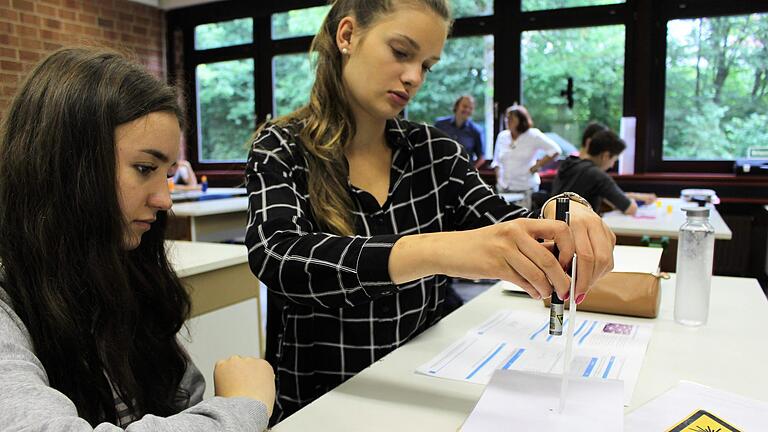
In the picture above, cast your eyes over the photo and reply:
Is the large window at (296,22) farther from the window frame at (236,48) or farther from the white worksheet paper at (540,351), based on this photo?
the white worksheet paper at (540,351)

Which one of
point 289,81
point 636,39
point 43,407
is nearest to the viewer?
point 43,407

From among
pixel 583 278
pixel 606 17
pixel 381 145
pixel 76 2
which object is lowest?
pixel 583 278

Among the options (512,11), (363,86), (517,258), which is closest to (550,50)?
(512,11)

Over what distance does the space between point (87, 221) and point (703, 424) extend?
0.76 m

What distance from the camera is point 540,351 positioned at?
898 millimetres

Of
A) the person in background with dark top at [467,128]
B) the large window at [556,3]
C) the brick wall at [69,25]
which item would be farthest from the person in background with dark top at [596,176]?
the brick wall at [69,25]

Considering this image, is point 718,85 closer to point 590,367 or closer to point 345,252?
point 590,367

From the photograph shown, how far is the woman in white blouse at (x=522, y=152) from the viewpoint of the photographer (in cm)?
472

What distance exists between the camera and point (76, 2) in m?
5.66

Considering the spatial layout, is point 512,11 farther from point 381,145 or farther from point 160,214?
point 160,214

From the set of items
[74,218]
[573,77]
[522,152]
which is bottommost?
[74,218]

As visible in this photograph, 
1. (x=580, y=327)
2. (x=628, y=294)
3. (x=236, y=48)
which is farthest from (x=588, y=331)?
(x=236, y=48)

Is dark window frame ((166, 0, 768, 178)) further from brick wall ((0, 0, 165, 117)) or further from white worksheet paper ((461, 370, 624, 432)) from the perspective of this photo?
white worksheet paper ((461, 370, 624, 432))

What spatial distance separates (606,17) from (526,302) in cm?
430
